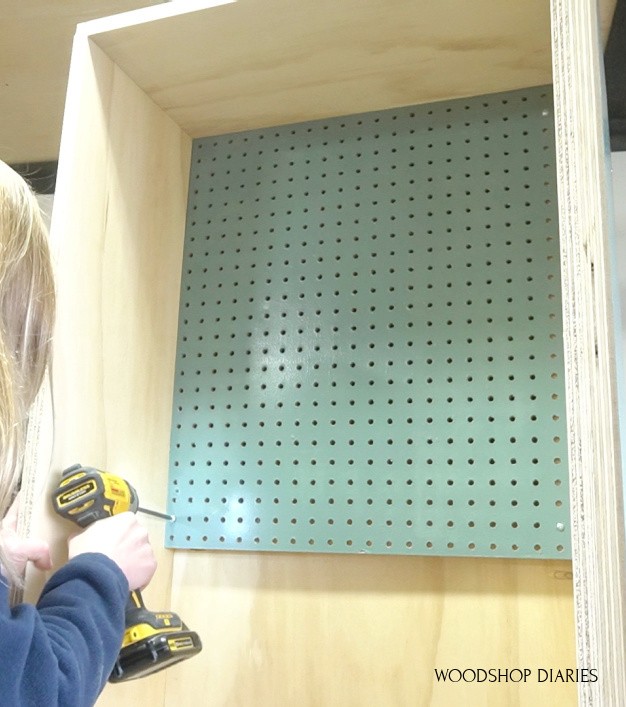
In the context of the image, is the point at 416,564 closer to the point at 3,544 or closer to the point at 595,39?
the point at 3,544

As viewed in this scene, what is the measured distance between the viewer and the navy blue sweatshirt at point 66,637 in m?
0.64

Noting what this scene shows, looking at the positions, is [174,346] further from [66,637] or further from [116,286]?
[66,637]

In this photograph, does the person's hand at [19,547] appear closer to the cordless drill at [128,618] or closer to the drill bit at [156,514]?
the cordless drill at [128,618]

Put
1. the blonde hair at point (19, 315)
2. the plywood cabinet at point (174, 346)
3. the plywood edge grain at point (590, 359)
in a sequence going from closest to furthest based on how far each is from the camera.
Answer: the plywood edge grain at point (590, 359)
the blonde hair at point (19, 315)
the plywood cabinet at point (174, 346)

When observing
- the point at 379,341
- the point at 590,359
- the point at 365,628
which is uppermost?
the point at 379,341

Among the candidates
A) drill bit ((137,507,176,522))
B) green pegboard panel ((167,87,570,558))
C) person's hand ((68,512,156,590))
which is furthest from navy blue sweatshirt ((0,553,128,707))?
green pegboard panel ((167,87,570,558))

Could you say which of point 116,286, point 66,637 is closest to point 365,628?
point 66,637

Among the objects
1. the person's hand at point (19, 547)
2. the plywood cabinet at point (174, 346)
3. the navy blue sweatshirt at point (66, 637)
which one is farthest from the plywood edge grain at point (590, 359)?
the person's hand at point (19, 547)

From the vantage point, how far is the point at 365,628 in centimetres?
103

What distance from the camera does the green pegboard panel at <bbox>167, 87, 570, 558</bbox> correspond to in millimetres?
999

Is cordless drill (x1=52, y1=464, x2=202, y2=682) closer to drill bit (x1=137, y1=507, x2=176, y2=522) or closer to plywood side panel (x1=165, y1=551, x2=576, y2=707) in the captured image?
drill bit (x1=137, y1=507, x2=176, y2=522)

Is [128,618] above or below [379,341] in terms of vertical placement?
below

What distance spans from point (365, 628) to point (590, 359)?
59 centimetres

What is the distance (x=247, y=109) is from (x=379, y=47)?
25cm
